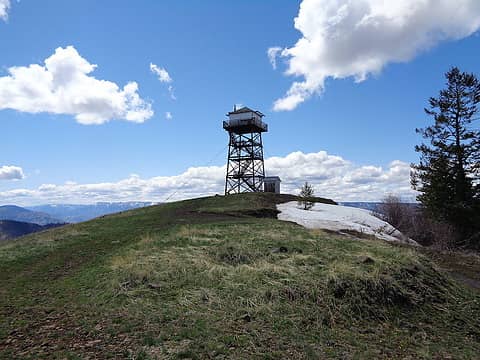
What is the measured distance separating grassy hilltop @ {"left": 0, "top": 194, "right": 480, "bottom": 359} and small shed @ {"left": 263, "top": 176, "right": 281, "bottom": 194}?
97.9 ft

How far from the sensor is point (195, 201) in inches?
1335

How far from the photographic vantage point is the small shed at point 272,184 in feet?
147

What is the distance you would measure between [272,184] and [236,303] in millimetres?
37096

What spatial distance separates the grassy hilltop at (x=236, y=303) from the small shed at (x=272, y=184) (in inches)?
1175

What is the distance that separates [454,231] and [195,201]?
22687mm

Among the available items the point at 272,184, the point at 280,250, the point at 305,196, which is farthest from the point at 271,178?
the point at 280,250

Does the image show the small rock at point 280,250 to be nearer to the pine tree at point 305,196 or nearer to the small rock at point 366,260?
the small rock at point 366,260

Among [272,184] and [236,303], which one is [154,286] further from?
[272,184]

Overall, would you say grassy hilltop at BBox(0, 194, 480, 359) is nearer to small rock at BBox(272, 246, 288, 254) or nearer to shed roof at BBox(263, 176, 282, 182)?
small rock at BBox(272, 246, 288, 254)

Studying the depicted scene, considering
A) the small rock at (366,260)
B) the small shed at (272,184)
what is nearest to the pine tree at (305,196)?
the small shed at (272,184)

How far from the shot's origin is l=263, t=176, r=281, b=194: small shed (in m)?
44.9

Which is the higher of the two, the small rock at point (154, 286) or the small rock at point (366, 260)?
the small rock at point (366, 260)

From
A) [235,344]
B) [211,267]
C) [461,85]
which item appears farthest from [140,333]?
[461,85]

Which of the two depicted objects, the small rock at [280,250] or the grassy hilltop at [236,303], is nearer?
the grassy hilltop at [236,303]
